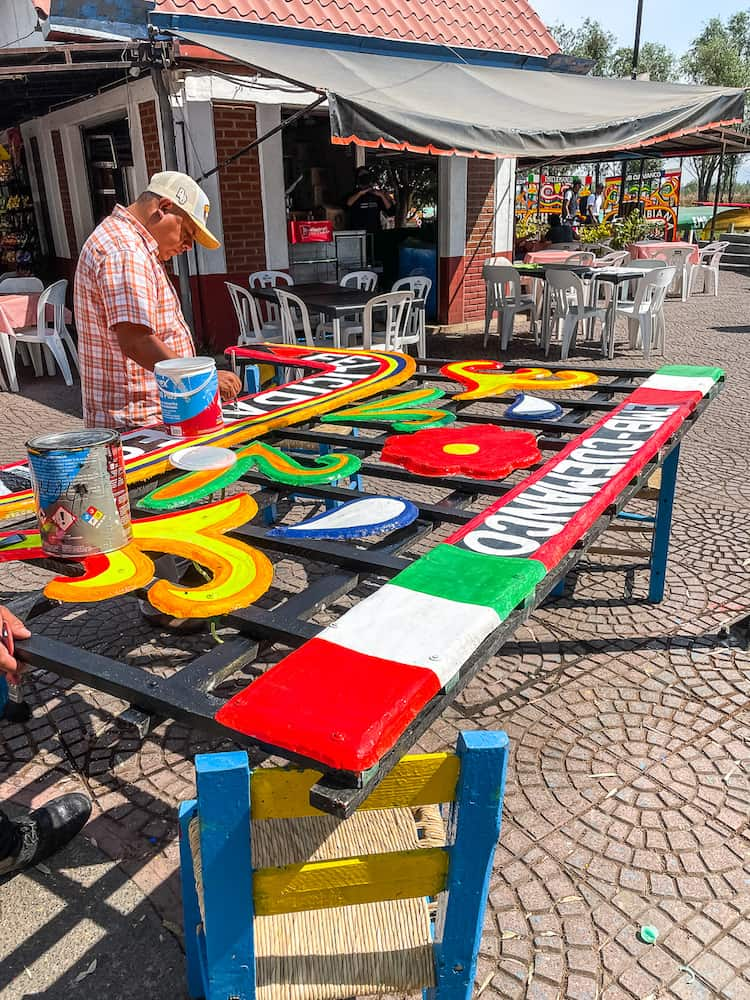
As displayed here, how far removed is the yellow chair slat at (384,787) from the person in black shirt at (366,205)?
1160 cm

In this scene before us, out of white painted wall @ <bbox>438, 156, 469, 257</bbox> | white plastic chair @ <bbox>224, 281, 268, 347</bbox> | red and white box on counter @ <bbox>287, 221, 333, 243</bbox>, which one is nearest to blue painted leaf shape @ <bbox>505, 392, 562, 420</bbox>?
white plastic chair @ <bbox>224, 281, 268, 347</bbox>

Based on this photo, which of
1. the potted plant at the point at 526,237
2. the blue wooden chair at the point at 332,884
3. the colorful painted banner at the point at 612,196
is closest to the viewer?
the blue wooden chair at the point at 332,884

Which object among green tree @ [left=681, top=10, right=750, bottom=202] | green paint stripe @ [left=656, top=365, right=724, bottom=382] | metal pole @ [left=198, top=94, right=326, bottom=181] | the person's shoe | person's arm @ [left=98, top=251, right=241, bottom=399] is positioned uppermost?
green tree @ [left=681, top=10, right=750, bottom=202]

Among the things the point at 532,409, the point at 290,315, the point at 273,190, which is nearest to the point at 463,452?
the point at 532,409

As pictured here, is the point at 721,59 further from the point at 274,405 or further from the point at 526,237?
the point at 274,405

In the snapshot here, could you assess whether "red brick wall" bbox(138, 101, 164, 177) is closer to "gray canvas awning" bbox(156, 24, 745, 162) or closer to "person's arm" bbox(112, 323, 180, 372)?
"gray canvas awning" bbox(156, 24, 745, 162)

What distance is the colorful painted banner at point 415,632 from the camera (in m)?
1.08

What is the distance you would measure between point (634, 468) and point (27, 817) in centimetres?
196

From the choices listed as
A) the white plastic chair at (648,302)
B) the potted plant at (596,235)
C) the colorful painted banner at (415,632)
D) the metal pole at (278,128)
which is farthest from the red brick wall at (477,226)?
the colorful painted banner at (415,632)

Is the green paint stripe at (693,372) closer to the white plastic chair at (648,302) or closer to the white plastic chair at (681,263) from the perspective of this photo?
the white plastic chair at (648,302)

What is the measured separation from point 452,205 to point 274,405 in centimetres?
841

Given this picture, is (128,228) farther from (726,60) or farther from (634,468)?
(726,60)

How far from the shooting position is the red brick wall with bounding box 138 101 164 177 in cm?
816

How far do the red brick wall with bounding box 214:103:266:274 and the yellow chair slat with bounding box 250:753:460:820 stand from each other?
27.3 feet
